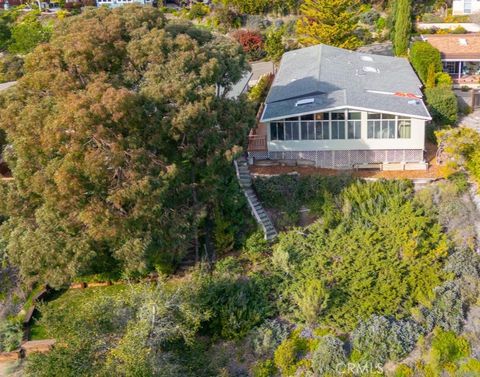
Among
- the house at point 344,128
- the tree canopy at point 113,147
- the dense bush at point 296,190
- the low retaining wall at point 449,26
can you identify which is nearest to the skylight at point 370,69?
the house at point 344,128

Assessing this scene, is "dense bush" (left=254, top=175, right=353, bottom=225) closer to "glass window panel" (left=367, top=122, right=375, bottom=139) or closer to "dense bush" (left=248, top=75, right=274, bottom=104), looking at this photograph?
"glass window panel" (left=367, top=122, right=375, bottom=139)

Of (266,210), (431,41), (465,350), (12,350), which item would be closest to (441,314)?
(465,350)

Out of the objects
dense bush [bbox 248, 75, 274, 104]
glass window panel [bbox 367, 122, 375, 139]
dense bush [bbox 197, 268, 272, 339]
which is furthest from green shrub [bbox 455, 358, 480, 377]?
dense bush [bbox 248, 75, 274, 104]

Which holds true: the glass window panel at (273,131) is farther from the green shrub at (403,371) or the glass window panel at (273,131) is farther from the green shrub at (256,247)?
the green shrub at (403,371)

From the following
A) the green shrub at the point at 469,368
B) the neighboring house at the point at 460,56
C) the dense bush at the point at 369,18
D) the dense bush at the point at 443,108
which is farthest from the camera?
the dense bush at the point at 369,18

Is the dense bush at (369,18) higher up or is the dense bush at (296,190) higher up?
the dense bush at (369,18)

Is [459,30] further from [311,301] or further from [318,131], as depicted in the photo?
[311,301]
